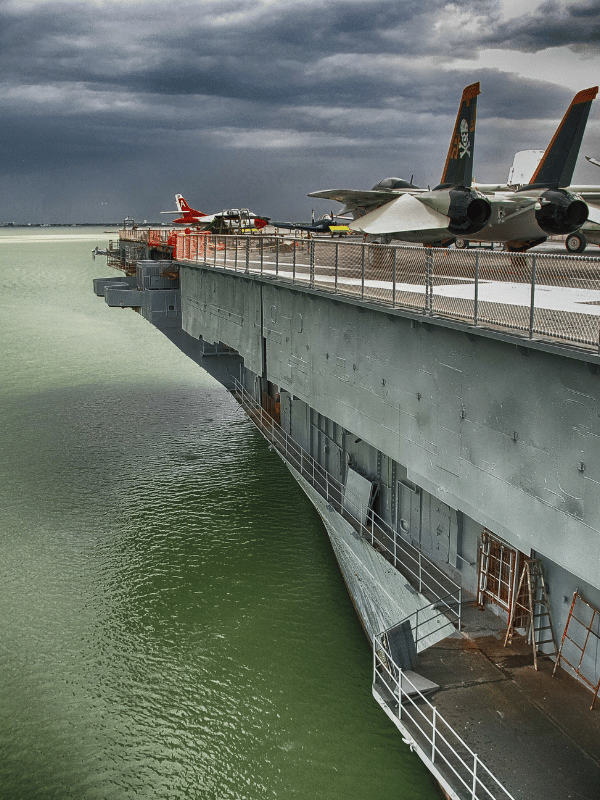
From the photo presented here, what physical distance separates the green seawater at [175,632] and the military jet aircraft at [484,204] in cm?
1047

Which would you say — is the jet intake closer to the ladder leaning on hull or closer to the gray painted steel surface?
the gray painted steel surface

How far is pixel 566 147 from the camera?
2395cm

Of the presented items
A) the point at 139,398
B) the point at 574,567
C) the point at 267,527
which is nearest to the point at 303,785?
the point at 574,567

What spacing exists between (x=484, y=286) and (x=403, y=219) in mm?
8540

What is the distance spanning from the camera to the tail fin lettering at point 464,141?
2445cm

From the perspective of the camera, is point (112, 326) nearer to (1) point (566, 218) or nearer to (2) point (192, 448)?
(2) point (192, 448)

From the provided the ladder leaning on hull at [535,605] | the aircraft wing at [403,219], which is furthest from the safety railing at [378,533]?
the aircraft wing at [403,219]

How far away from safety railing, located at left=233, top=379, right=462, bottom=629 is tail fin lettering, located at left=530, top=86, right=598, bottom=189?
1170 cm

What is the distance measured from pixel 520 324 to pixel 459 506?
378 centimetres

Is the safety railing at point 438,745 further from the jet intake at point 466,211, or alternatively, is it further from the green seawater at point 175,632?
the jet intake at point 466,211

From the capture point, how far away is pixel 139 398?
147ft

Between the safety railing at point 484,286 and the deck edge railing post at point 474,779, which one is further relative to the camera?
the safety railing at point 484,286

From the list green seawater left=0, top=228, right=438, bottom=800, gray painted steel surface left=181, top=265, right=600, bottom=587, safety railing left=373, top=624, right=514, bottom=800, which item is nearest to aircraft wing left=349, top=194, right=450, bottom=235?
gray painted steel surface left=181, top=265, right=600, bottom=587

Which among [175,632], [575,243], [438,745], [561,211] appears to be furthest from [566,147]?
[438,745]
